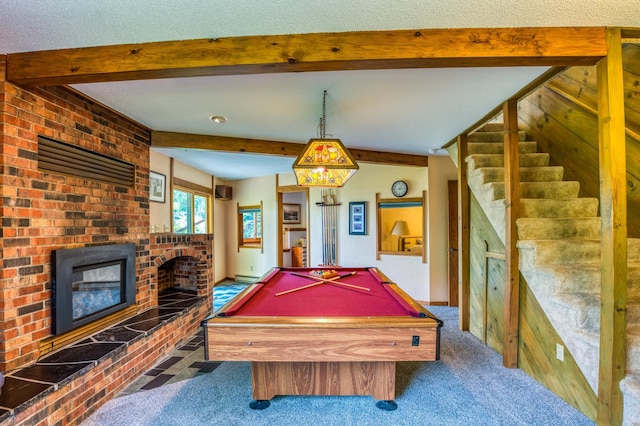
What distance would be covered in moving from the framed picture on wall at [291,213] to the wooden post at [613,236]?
6668mm

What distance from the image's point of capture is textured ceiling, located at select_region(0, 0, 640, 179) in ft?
5.34

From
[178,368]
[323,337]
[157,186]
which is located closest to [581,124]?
[323,337]

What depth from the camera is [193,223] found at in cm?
571

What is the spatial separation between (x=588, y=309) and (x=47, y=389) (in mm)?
3445

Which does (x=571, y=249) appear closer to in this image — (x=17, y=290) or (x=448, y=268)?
(x=448, y=268)

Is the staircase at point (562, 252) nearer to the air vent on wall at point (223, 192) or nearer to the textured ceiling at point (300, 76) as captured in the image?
the textured ceiling at point (300, 76)

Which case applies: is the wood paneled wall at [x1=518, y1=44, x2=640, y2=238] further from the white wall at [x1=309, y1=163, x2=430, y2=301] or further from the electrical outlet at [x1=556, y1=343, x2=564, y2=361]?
the white wall at [x1=309, y1=163, x2=430, y2=301]

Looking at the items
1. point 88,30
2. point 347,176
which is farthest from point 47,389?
point 347,176

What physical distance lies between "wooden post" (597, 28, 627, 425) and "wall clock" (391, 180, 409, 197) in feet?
11.0

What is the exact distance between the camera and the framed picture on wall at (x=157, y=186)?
424 centimetres

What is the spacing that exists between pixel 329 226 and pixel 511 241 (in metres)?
A: 3.57

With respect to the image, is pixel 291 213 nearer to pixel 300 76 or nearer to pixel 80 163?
pixel 80 163

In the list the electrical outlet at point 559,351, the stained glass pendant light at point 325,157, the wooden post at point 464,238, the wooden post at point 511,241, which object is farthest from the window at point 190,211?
the electrical outlet at point 559,351

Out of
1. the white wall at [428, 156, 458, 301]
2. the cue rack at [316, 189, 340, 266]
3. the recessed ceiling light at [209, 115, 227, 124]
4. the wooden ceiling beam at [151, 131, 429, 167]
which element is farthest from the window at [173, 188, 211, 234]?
the white wall at [428, 156, 458, 301]
